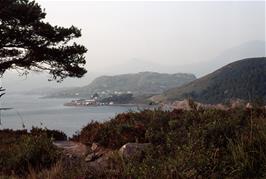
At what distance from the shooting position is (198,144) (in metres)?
6.49

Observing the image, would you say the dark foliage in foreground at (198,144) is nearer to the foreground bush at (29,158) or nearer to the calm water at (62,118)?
the foreground bush at (29,158)

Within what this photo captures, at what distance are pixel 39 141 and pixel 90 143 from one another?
9.57ft

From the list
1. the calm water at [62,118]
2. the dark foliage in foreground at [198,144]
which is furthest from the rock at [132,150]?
the calm water at [62,118]

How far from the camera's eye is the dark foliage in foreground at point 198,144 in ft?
19.0

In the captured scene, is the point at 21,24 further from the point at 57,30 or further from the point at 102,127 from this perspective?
the point at 102,127

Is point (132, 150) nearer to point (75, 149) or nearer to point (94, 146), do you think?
point (94, 146)

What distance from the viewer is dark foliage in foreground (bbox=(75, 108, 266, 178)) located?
580 cm

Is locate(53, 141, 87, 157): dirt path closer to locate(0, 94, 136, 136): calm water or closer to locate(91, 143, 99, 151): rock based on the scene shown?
locate(91, 143, 99, 151): rock

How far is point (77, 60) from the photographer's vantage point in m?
18.3

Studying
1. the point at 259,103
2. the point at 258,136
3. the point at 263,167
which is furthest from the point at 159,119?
the point at 263,167

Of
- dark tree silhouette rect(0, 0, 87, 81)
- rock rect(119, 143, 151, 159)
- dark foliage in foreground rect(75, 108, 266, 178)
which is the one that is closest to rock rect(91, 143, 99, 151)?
dark foliage in foreground rect(75, 108, 266, 178)

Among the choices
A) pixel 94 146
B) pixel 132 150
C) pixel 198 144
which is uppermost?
pixel 198 144

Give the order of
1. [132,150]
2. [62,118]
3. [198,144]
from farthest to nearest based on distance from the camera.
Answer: [62,118], [132,150], [198,144]

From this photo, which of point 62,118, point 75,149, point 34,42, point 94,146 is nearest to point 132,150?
point 94,146
